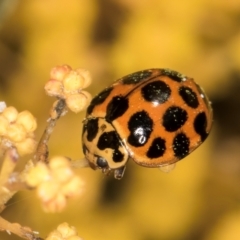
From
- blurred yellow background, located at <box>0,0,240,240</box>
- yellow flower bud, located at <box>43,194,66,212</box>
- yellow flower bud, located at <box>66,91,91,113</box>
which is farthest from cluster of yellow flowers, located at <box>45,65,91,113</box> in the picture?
blurred yellow background, located at <box>0,0,240,240</box>

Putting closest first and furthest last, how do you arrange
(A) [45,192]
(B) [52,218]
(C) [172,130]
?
1. (A) [45,192]
2. (C) [172,130]
3. (B) [52,218]

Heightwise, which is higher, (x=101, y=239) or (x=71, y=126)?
(x=71, y=126)

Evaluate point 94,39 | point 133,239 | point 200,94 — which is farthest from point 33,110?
point 200,94

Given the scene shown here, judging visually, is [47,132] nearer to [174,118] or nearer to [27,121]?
[27,121]

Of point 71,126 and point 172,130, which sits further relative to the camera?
point 71,126

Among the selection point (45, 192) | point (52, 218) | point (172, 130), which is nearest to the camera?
point (45, 192)

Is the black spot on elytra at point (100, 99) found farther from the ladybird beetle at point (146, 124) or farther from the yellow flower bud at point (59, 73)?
the yellow flower bud at point (59, 73)

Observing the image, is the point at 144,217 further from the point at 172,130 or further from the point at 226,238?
the point at 172,130

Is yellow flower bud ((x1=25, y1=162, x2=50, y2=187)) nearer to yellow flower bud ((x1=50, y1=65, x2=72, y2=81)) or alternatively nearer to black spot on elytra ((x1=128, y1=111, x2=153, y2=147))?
yellow flower bud ((x1=50, y1=65, x2=72, y2=81))
